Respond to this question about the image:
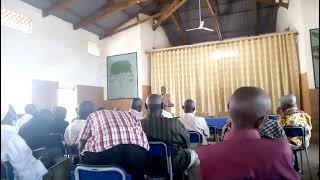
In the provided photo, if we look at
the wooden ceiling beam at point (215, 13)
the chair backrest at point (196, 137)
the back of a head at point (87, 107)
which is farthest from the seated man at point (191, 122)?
the wooden ceiling beam at point (215, 13)

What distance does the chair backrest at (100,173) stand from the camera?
1633 millimetres

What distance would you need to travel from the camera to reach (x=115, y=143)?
1.92m

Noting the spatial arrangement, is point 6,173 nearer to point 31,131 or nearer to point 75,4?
point 31,131

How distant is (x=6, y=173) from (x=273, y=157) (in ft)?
5.46

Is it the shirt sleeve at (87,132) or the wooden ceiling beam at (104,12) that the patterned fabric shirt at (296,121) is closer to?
the shirt sleeve at (87,132)

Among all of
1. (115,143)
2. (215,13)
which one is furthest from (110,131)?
(215,13)

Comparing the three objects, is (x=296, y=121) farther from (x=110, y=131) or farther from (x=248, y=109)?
(x=248, y=109)

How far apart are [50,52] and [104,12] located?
173 cm

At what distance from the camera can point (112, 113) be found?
2.06 m

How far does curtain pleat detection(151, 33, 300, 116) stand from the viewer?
7.64 metres

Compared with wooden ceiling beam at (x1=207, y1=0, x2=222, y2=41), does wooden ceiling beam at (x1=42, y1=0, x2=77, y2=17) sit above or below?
below

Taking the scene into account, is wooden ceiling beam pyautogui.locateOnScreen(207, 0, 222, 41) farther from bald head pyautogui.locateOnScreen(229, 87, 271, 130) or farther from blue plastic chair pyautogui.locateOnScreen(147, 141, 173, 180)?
bald head pyautogui.locateOnScreen(229, 87, 271, 130)

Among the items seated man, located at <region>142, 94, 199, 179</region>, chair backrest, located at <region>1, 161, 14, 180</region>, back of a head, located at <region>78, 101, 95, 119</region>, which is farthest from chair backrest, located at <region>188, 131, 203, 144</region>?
chair backrest, located at <region>1, 161, 14, 180</region>

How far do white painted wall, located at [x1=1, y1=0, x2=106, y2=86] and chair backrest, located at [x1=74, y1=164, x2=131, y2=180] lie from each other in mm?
4238
